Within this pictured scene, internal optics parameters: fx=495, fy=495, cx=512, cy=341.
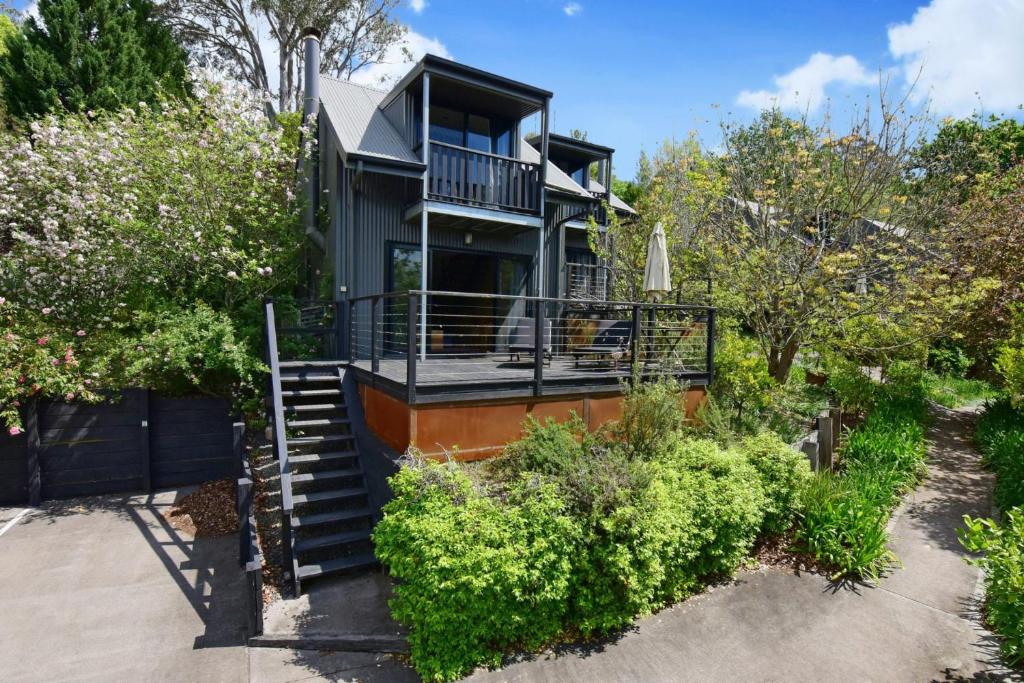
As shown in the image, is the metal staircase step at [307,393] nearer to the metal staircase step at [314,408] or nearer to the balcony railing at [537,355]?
the metal staircase step at [314,408]

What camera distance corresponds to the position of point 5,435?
702 centimetres

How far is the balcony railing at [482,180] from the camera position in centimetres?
926

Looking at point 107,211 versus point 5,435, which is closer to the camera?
point 5,435

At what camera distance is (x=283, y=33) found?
20.0 meters

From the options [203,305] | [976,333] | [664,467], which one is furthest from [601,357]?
[976,333]

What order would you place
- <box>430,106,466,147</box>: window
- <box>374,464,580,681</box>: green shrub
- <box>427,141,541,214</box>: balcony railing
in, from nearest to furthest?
1. <box>374,464,580,681</box>: green shrub
2. <box>427,141,541,214</box>: balcony railing
3. <box>430,106,466,147</box>: window

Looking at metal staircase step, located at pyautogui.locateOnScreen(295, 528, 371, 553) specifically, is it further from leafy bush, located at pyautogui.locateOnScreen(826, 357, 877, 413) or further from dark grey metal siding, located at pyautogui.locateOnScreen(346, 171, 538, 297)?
leafy bush, located at pyautogui.locateOnScreen(826, 357, 877, 413)

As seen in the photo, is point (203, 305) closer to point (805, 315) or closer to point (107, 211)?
point (107, 211)

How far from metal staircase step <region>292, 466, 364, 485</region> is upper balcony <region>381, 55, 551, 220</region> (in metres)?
5.00

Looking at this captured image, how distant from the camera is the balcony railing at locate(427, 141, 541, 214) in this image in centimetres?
926

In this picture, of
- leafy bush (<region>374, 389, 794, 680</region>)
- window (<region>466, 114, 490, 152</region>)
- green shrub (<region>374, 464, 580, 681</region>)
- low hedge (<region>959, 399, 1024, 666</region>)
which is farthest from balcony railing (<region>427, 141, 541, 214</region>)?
low hedge (<region>959, 399, 1024, 666</region>)

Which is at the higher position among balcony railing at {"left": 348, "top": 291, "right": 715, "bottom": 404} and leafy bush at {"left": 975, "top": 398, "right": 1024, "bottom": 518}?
balcony railing at {"left": 348, "top": 291, "right": 715, "bottom": 404}

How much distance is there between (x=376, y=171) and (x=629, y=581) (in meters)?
7.46

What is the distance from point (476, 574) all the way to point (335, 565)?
7.26 ft
